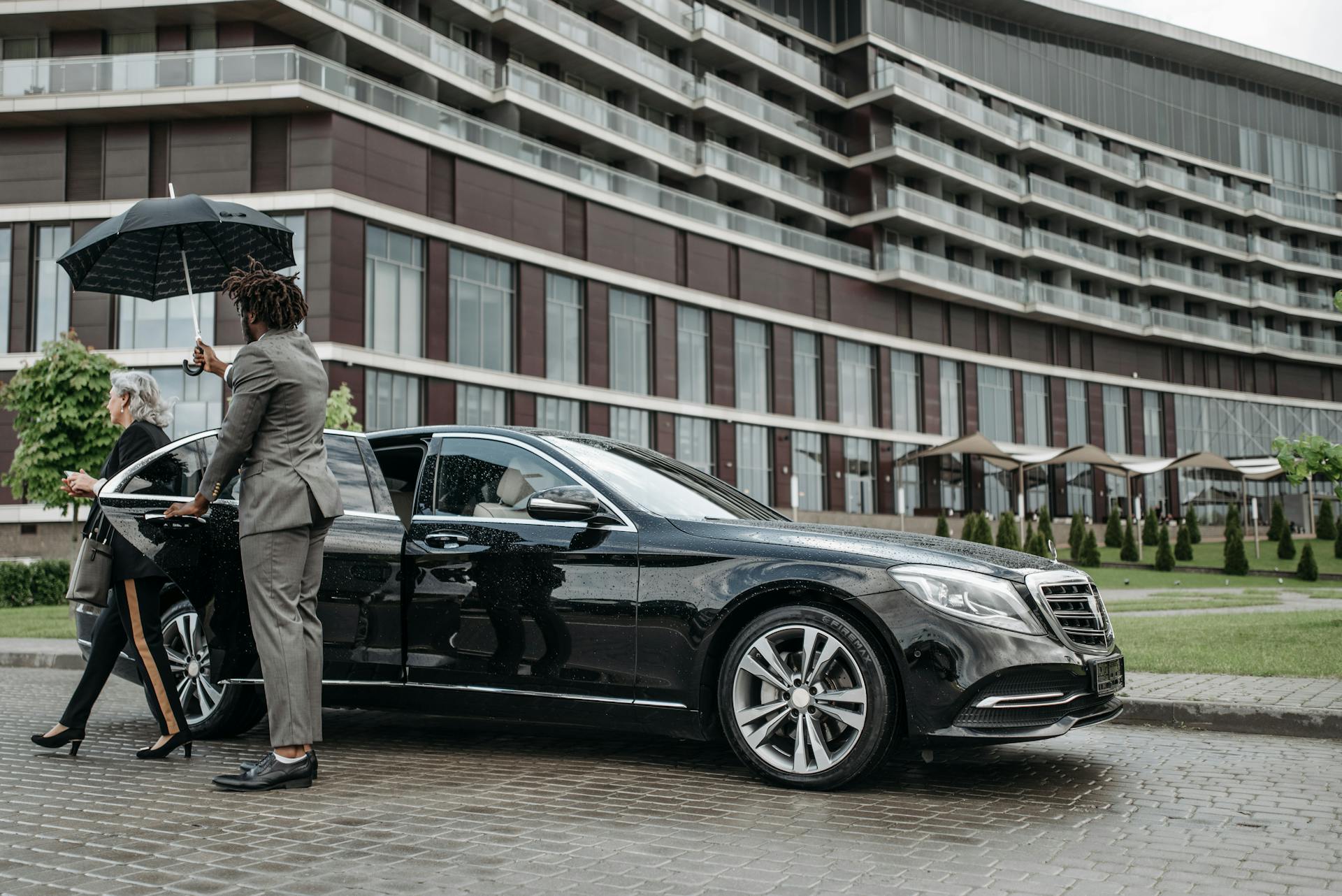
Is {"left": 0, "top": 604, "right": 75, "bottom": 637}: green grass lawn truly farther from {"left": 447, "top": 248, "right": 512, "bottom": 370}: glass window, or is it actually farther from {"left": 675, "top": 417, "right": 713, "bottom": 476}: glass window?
{"left": 675, "top": 417, "right": 713, "bottom": 476}: glass window

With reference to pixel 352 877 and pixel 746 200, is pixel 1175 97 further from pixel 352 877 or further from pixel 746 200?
pixel 352 877

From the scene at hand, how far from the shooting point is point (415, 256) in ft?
115

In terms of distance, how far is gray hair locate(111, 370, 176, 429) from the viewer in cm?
634

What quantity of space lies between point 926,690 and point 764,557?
2.90 ft

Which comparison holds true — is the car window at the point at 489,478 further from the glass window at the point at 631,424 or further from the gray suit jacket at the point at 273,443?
the glass window at the point at 631,424

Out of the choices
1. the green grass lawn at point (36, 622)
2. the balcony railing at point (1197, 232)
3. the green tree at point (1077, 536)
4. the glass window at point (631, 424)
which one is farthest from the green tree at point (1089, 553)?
the balcony railing at point (1197, 232)

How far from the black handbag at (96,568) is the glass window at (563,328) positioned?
1309 inches

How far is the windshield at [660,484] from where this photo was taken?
5.77 meters

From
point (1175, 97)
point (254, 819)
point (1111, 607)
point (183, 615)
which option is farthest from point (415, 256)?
point (1175, 97)

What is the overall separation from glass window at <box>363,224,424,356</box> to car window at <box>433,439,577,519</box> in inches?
1122

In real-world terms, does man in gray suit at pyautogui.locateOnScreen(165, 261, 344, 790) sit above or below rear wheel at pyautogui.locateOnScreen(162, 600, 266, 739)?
above

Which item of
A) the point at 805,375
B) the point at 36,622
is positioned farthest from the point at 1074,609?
the point at 805,375

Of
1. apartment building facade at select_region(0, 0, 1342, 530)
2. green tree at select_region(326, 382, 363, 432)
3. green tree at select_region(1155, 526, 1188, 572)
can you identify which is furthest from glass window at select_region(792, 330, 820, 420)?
green tree at select_region(326, 382, 363, 432)

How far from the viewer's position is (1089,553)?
1436 inches
